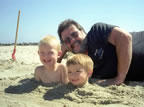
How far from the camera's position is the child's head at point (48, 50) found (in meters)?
2.59

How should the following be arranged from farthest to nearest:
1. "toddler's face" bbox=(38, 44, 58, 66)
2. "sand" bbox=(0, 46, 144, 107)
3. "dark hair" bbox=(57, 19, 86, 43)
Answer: "dark hair" bbox=(57, 19, 86, 43)
"toddler's face" bbox=(38, 44, 58, 66)
"sand" bbox=(0, 46, 144, 107)

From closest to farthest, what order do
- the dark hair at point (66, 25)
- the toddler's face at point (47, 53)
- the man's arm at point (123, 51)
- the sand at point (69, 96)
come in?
the sand at point (69, 96) < the toddler's face at point (47, 53) < the man's arm at point (123, 51) < the dark hair at point (66, 25)

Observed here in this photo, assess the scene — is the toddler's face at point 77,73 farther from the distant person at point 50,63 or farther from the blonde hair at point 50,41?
the blonde hair at point 50,41

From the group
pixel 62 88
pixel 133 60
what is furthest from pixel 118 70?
pixel 62 88

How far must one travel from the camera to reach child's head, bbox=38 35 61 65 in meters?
2.59

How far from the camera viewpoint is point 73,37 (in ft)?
10.6

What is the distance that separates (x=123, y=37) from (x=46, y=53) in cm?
124

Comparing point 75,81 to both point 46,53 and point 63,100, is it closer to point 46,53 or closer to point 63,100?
point 63,100

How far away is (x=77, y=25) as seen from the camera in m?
3.37

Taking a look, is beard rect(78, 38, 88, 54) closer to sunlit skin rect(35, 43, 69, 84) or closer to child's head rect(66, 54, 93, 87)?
sunlit skin rect(35, 43, 69, 84)

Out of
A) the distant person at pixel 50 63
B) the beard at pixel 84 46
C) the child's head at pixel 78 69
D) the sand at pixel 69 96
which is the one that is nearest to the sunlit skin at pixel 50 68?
the distant person at pixel 50 63

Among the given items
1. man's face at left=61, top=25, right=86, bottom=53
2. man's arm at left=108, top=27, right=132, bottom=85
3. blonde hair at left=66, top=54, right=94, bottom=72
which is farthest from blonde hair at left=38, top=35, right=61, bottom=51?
man's arm at left=108, top=27, right=132, bottom=85

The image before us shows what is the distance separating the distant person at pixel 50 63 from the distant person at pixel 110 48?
0.60 m

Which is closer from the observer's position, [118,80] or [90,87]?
[90,87]
